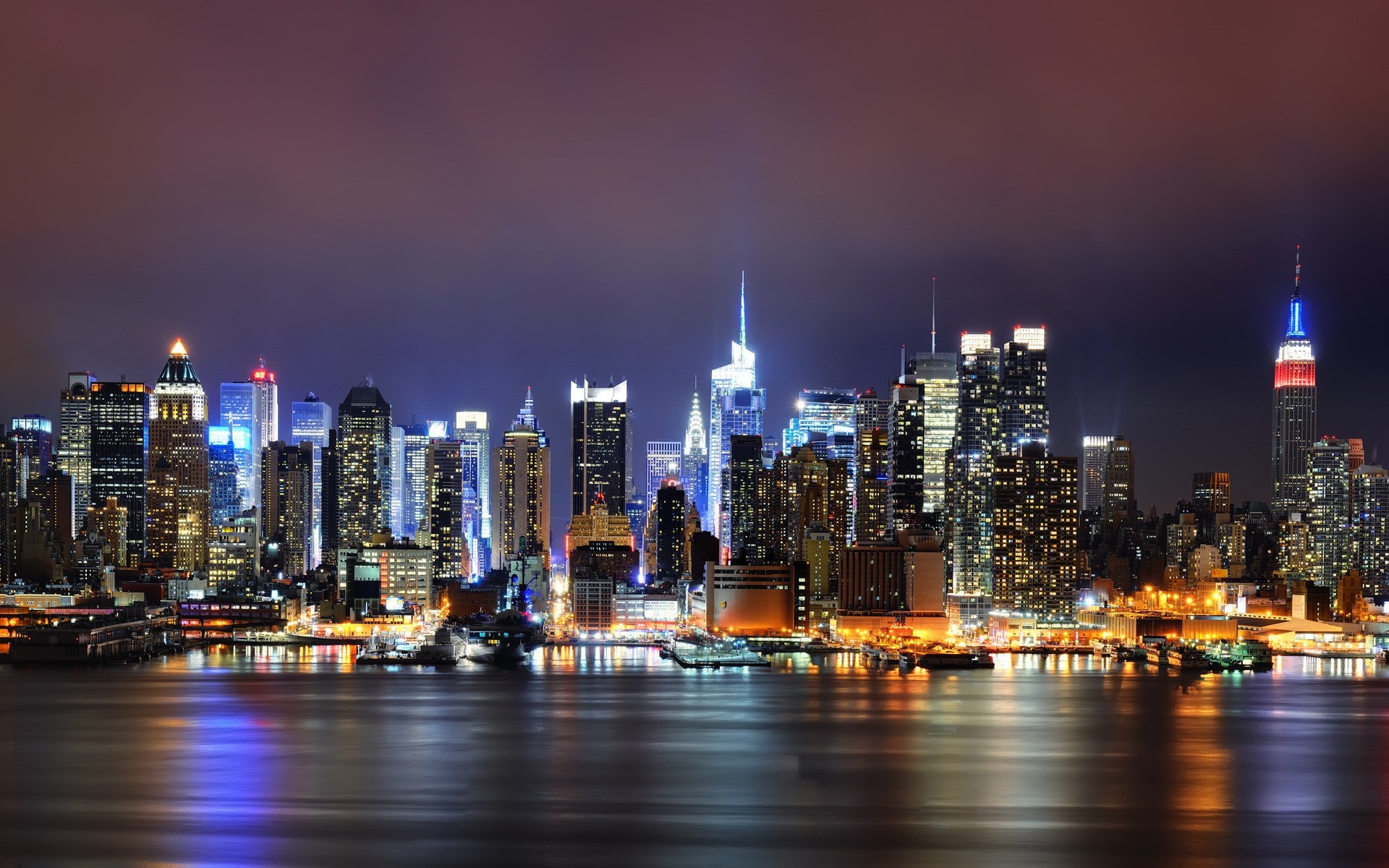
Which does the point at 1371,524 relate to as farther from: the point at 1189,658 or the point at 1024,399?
the point at 1189,658

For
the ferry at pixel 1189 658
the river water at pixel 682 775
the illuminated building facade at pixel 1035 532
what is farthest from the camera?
the illuminated building facade at pixel 1035 532

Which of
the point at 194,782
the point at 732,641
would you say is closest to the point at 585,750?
the point at 194,782

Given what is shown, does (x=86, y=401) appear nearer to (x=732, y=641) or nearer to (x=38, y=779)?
(x=732, y=641)

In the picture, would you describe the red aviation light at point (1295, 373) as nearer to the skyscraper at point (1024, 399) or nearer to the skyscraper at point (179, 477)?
the skyscraper at point (1024, 399)

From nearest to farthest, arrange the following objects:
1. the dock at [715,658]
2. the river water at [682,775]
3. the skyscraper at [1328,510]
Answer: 1. the river water at [682,775]
2. the dock at [715,658]
3. the skyscraper at [1328,510]

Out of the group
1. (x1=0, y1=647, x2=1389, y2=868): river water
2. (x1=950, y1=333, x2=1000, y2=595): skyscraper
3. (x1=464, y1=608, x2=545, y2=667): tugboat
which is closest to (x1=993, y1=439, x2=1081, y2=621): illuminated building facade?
(x1=950, y1=333, x2=1000, y2=595): skyscraper

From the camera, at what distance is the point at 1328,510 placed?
152375 millimetres

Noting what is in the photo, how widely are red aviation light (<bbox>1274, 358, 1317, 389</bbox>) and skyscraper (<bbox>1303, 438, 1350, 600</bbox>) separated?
20.8 meters

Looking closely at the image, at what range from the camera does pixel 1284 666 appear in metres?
92.6

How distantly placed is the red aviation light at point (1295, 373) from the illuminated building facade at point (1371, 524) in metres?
25.5

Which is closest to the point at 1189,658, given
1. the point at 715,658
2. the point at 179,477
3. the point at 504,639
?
the point at 715,658

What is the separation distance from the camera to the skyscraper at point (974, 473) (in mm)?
130125

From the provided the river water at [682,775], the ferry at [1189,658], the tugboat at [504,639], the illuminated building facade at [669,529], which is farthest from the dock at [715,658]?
the illuminated building facade at [669,529]

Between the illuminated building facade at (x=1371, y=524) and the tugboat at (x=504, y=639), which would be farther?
the illuminated building facade at (x=1371, y=524)
